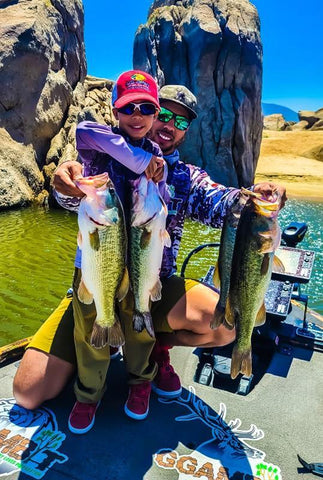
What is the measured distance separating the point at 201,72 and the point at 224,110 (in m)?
2.48

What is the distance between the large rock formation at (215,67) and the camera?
21.8m

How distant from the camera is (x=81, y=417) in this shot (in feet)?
9.80

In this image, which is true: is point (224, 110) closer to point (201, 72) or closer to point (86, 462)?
point (201, 72)

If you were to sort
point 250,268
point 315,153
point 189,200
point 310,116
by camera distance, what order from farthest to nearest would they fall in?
point 310,116 → point 315,153 → point 189,200 → point 250,268

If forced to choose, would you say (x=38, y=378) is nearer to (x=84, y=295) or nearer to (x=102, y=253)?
(x=84, y=295)

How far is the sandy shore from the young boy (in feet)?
89.7

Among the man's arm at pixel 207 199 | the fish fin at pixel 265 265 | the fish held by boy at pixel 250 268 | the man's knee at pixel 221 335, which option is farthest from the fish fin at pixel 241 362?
the man's arm at pixel 207 199

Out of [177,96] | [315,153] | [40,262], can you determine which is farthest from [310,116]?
[177,96]

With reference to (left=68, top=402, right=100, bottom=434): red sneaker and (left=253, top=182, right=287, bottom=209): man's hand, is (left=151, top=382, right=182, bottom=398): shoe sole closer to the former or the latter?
(left=68, top=402, right=100, bottom=434): red sneaker

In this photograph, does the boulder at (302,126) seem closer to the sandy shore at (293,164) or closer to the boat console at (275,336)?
the sandy shore at (293,164)

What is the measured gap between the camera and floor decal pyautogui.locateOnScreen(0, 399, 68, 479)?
8.68 ft

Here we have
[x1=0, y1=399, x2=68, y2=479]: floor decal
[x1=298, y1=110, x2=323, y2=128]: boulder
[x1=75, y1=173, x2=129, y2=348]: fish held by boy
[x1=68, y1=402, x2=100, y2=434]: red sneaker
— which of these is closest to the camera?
[x1=75, y1=173, x2=129, y2=348]: fish held by boy

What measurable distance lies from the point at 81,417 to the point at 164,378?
2.63ft

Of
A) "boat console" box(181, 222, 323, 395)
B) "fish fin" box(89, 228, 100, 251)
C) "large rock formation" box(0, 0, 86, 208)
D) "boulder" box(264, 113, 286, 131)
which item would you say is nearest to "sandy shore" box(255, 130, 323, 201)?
"boulder" box(264, 113, 286, 131)
